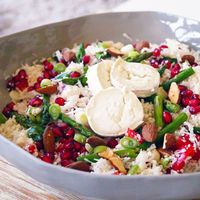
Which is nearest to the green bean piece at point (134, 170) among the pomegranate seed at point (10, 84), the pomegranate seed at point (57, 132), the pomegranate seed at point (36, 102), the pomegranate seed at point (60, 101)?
the pomegranate seed at point (57, 132)

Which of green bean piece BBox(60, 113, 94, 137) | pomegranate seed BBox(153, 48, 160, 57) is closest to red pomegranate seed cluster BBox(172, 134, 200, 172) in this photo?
green bean piece BBox(60, 113, 94, 137)

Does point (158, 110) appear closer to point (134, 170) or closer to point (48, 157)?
point (134, 170)

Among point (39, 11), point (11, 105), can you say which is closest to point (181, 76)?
point (11, 105)

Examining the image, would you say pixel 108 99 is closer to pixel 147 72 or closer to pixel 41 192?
pixel 147 72

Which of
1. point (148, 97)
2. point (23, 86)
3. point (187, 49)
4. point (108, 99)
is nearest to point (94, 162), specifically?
point (108, 99)

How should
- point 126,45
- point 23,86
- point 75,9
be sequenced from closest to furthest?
1. point 23,86
2. point 126,45
3. point 75,9

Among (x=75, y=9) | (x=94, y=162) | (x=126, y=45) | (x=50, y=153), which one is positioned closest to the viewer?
(x=94, y=162)

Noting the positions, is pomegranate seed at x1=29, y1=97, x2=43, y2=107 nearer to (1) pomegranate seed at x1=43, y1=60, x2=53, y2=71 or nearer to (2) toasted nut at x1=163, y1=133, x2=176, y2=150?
(1) pomegranate seed at x1=43, y1=60, x2=53, y2=71
